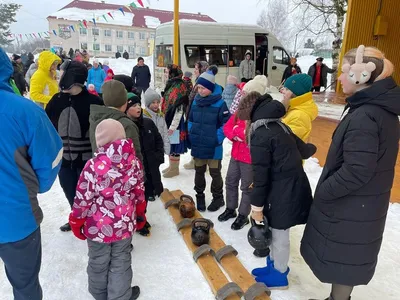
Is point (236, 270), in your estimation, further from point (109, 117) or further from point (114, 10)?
point (114, 10)

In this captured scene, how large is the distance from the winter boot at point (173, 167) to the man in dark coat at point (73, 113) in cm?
229

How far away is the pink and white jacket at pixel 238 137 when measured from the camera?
3439 mm

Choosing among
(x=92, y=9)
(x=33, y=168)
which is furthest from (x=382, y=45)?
(x=92, y=9)

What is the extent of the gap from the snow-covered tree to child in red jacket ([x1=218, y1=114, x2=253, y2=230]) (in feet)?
143

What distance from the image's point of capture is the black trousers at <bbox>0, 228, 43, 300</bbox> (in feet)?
5.82

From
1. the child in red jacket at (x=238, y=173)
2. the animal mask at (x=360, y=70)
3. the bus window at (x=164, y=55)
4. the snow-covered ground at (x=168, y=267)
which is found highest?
the bus window at (x=164, y=55)

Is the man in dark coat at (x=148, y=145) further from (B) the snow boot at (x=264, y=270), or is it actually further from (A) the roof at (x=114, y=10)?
(A) the roof at (x=114, y=10)

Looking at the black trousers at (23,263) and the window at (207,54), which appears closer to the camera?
the black trousers at (23,263)

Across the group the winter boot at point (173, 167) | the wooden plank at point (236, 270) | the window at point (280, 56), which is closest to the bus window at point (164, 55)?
the window at point (280, 56)

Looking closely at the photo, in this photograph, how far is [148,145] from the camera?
3305 millimetres

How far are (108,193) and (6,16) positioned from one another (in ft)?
151

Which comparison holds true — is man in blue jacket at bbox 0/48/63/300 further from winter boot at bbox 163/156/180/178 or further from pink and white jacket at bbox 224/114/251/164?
winter boot at bbox 163/156/180/178

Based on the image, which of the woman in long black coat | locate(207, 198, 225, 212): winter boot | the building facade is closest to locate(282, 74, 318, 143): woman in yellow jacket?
the woman in long black coat

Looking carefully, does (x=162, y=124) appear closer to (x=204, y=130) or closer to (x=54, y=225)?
(x=204, y=130)
